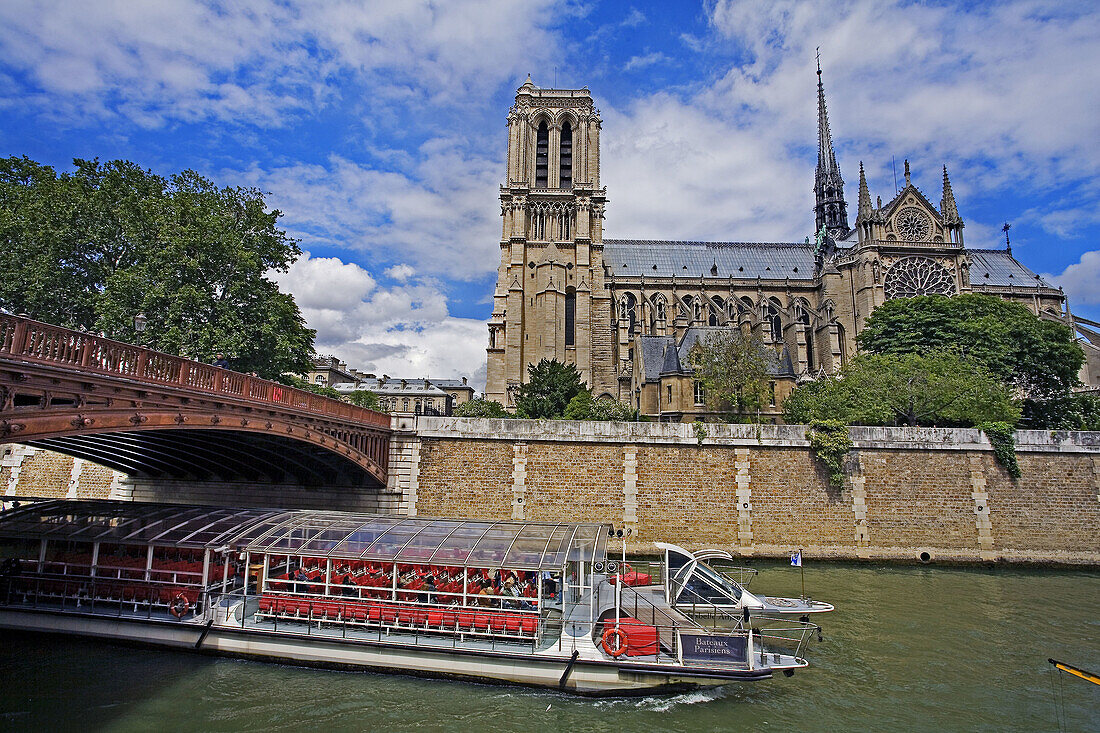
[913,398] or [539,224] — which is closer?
[913,398]

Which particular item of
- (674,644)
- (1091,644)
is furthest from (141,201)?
(1091,644)

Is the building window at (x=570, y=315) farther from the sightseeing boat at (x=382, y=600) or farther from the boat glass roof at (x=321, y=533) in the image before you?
the boat glass roof at (x=321, y=533)

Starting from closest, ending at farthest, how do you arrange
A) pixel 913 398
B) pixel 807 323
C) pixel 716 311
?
pixel 913 398 → pixel 716 311 → pixel 807 323

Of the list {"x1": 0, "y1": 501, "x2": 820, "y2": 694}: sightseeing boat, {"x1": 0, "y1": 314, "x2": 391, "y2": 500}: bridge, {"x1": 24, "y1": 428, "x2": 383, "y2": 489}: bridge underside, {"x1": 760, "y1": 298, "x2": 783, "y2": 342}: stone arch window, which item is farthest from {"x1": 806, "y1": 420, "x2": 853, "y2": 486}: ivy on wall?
{"x1": 760, "y1": 298, "x2": 783, "y2": 342}: stone arch window

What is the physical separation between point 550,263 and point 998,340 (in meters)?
34.2

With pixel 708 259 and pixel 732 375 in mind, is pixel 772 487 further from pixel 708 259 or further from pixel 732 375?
pixel 708 259

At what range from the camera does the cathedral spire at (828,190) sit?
253ft

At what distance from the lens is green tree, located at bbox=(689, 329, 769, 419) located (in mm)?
37656

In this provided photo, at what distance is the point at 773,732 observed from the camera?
1124cm

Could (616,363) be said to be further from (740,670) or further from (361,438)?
(740,670)

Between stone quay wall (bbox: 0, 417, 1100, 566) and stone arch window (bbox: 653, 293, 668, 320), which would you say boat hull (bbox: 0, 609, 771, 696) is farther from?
stone arch window (bbox: 653, 293, 668, 320)

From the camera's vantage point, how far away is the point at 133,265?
28.2 metres

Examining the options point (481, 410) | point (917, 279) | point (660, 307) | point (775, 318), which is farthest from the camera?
point (775, 318)

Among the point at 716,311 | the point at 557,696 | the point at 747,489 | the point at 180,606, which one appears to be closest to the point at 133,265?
the point at 180,606
